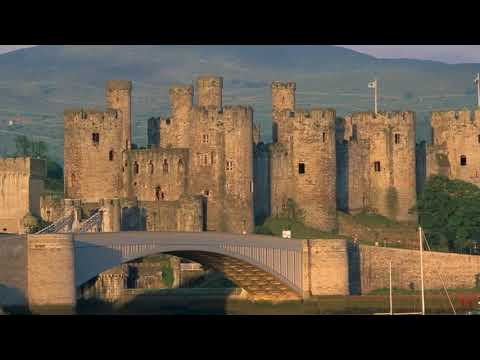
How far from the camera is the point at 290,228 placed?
186ft

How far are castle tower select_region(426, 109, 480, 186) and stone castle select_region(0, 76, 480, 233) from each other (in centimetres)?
3

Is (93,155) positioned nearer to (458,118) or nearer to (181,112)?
(181,112)

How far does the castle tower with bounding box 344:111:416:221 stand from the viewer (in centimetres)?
6056

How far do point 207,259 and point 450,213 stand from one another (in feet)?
37.0

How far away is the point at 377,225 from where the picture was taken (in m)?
59.4

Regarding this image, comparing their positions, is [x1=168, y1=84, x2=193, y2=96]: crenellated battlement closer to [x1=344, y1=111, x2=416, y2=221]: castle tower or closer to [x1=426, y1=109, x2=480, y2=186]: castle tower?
[x1=344, y1=111, x2=416, y2=221]: castle tower

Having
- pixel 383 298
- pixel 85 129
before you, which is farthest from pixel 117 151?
pixel 383 298

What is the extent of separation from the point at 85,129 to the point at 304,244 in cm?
993

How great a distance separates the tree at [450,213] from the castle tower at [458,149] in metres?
2.76

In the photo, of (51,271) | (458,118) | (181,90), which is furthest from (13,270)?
(458,118)

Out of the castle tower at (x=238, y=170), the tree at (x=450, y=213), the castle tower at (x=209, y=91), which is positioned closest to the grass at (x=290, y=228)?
the castle tower at (x=238, y=170)

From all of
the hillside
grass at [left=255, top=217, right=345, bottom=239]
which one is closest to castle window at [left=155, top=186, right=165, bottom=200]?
grass at [left=255, top=217, right=345, bottom=239]

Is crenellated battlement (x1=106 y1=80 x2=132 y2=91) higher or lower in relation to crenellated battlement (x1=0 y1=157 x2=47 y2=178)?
higher
